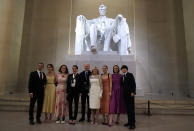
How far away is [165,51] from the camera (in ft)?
28.4

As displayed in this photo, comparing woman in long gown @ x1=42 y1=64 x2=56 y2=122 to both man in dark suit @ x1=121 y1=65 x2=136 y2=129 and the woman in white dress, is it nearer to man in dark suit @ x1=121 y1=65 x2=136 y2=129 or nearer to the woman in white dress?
the woman in white dress

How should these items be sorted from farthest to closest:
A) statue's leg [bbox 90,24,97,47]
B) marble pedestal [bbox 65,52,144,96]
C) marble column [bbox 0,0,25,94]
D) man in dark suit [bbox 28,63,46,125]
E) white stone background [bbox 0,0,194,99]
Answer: white stone background [bbox 0,0,194,99]
marble column [bbox 0,0,25,94]
statue's leg [bbox 90,24,97,47]
marble pedestal [bbox 65,52,144,96]
man in dark suit [bbox 28,63,46,125]

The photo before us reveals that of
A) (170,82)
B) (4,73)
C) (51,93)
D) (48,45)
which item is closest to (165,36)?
(170,82)

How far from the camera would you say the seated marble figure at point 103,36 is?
7.06 m

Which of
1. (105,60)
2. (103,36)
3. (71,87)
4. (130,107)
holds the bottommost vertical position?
(130,107)

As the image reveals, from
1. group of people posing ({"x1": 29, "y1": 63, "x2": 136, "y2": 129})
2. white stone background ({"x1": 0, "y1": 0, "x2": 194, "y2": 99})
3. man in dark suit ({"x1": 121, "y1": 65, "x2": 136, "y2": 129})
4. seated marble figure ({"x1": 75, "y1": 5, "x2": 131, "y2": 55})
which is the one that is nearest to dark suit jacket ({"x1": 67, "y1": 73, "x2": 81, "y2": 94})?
group of people posing ({"x1": 29, "y1": 63, "x2": 136, "y2": 129})

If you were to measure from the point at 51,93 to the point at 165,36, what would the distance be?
701 cm

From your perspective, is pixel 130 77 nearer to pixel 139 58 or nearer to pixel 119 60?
pixel 119 60

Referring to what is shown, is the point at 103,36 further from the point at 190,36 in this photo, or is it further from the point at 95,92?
the point at 95,92

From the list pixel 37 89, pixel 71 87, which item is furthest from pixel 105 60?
pixel 37 89

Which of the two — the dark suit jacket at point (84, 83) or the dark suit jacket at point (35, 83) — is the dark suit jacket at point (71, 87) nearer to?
the dark suit jacket at point (84, 83)

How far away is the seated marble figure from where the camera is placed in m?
7.06

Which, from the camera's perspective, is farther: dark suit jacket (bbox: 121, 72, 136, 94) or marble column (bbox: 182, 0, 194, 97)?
marble column (bbox: 182, 0, 194, 97)

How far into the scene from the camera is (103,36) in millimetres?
7297
